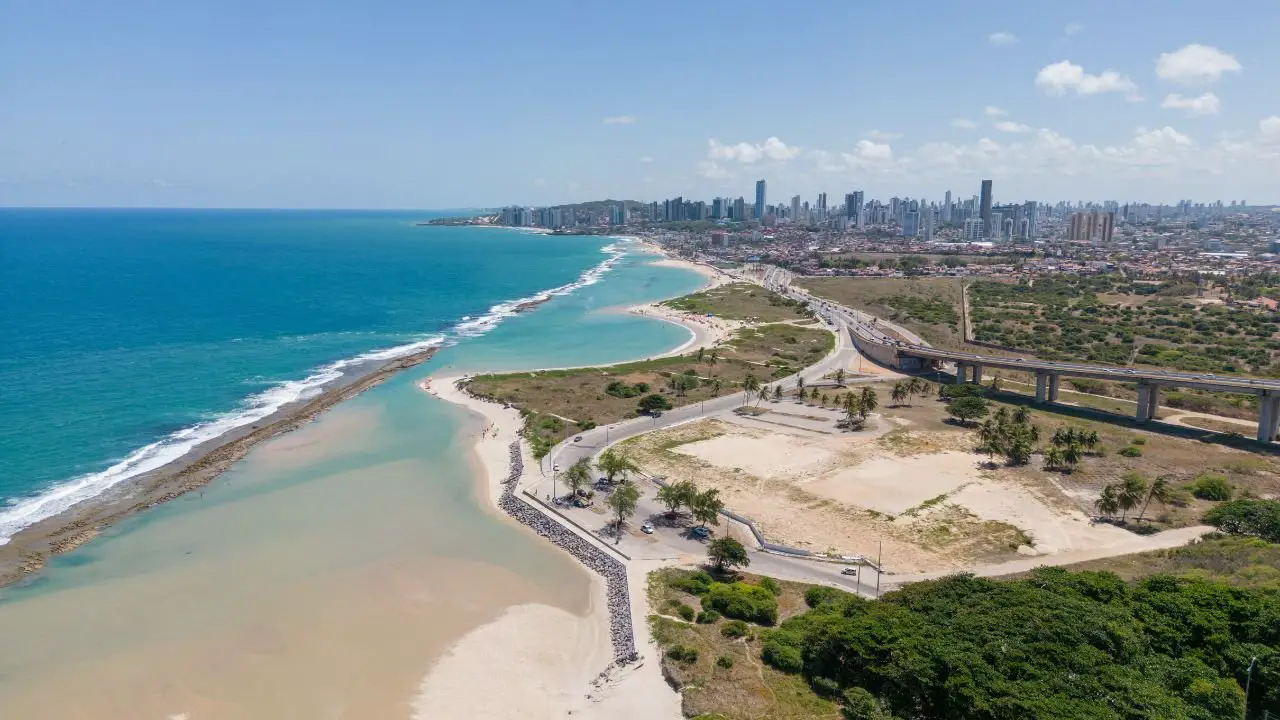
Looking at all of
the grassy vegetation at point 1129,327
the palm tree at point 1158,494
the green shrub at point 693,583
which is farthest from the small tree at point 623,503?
the grassy vegetation at point 1129,327

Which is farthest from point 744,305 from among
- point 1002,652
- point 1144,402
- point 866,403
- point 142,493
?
point 1002,652

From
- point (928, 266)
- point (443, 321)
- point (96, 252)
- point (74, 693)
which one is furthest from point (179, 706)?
point (96, 252)

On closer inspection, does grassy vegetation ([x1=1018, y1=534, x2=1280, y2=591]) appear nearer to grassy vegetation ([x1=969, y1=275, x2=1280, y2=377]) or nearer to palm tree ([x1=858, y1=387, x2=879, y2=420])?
palm tree ([x1=858, y1=387, x2=879, y2=420])

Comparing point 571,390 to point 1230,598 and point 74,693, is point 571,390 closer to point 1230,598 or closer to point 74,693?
point 74,693

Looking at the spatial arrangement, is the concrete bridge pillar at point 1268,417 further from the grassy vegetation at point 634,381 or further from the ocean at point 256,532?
the ocean at point 256,532

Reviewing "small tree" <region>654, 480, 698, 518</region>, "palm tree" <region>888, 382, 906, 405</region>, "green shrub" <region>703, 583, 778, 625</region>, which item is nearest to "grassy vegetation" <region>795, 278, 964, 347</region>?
"palm tree" <region>888, 382, 906, 405</region>

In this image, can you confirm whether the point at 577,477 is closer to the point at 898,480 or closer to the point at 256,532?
the point at 256,532
